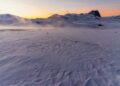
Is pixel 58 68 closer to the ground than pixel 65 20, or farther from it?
farther from it

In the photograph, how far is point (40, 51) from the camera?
594 cm

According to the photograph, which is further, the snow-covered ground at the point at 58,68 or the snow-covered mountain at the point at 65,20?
the snow-covered mountain at the point at 65,20

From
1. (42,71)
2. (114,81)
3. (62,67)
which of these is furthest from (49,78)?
(114,81)

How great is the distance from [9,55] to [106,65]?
2.75m

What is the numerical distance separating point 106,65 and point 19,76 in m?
2.28

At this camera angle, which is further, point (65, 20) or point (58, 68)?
point (65, 20)

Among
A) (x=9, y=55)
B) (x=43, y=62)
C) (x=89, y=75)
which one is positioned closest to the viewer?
(x=89, y=75)

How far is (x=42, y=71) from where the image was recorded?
13.8 ft

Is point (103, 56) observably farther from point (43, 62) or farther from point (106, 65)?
point (43, 62)

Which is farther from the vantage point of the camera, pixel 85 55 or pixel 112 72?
pixel 85 55

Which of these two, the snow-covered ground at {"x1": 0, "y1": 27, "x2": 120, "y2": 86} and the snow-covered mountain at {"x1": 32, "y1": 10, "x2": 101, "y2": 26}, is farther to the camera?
the snow-covered mountain at {"x1": 32, "y1": 10, "x2": 101, "y2": 26}

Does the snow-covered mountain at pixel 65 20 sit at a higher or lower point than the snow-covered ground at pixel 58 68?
lower

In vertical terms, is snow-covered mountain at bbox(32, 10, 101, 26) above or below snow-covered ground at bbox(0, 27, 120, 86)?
below

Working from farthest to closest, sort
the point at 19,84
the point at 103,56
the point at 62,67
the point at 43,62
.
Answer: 1. the point at 103,56
2. the point at 43,62
3. the point at 62,67
4. the point at 19,84
